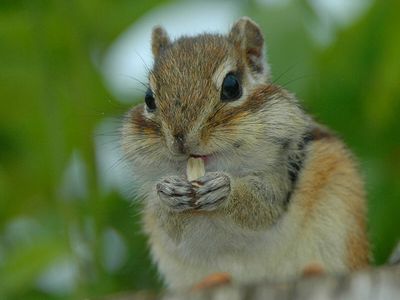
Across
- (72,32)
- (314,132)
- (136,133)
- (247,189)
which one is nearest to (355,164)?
(314,132)

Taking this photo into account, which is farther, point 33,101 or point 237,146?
point 33,101

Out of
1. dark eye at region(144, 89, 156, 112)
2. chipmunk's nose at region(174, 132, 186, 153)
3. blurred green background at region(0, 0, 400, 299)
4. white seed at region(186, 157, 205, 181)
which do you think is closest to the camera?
chipmunk's nose at region(174, 132, 186, 153)

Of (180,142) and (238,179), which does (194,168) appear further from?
(238,179)

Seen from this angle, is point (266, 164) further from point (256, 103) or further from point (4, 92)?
point (4, 92)

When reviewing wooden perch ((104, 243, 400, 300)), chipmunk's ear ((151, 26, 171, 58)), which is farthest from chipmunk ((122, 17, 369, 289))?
wooden perch ((104, 243, 400, 300))

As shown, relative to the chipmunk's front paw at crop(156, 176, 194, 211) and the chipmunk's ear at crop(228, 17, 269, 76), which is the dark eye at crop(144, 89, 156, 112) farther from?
the chipmunk's ear at crop(228, 17, 269, 76)

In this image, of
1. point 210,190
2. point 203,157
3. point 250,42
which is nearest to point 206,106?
point 203,157
